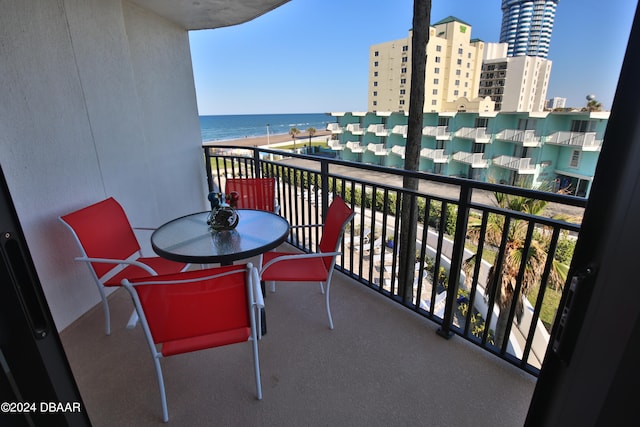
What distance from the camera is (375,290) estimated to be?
107 inches

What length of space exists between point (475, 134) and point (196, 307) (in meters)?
25.3

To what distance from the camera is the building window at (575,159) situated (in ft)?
63.7

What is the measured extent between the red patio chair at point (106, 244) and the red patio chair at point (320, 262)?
73 centimetres

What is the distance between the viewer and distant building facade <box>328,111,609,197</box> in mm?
19250

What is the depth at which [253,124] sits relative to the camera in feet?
161

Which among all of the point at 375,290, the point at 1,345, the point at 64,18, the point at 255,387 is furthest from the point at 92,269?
the point at 375,290

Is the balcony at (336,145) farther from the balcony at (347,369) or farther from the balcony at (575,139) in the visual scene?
the balcony at (347,369)

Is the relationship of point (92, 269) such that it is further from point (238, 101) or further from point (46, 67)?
point (238, 101)

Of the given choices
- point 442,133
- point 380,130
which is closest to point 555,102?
point 442,133

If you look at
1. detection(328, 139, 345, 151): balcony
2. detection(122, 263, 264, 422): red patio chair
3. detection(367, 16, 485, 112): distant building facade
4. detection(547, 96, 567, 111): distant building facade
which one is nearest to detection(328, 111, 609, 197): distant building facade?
detection(328, 139, 345, 151): balcony

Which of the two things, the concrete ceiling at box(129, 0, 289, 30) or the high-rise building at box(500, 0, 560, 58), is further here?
the high-rise building at box(500, 0, 560, 58)

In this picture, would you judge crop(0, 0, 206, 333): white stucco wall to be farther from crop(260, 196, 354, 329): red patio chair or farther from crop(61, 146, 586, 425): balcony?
crop(260, 196, 354, 329): red patio chair

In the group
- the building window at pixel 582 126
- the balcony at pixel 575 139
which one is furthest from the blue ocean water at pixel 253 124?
the building window at pixel 582 126

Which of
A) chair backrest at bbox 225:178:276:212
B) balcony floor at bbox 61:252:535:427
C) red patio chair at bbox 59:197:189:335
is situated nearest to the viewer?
balcony floor at bbox 61:252:535:427
